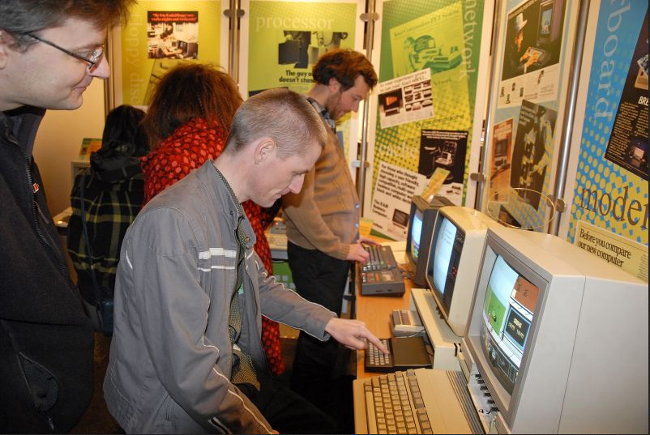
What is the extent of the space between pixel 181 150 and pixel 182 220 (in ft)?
2.28

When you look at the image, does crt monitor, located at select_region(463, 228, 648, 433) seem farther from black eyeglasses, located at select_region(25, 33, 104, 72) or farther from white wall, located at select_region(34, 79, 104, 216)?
white wall, located at select_region(34, 79, 104, 216)

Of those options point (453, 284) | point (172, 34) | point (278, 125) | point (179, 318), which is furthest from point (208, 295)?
point (172, 34)

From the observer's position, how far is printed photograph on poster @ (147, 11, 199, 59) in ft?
12.2

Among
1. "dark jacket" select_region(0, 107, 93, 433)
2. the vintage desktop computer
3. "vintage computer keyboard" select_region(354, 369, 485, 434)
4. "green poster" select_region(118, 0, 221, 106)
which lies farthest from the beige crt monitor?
"green poster" select_region(118, 0, 221, 106)

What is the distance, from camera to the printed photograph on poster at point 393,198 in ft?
11.6

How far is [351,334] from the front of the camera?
60.9 inches

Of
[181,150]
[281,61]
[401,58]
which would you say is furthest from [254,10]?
[181,150]

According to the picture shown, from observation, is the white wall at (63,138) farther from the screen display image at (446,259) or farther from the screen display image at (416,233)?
the screen display image at (446,259)

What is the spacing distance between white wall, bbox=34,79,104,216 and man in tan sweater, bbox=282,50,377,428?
223 centimetres

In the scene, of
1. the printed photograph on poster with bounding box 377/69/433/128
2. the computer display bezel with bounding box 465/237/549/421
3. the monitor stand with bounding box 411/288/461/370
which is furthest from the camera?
the printed photograph on poster with bounding box 377/69/433/128

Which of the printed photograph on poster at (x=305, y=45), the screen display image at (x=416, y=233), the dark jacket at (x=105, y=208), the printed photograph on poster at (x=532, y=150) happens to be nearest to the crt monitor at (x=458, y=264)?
the printed photograph on poster at (x=532, y=150)

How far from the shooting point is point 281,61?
3.72 metres

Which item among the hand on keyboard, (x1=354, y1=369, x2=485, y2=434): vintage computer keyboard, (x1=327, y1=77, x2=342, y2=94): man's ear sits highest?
(x1=327, y1=77, x2=342, y2=94): man's ear

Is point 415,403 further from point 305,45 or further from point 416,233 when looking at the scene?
point 305,45
